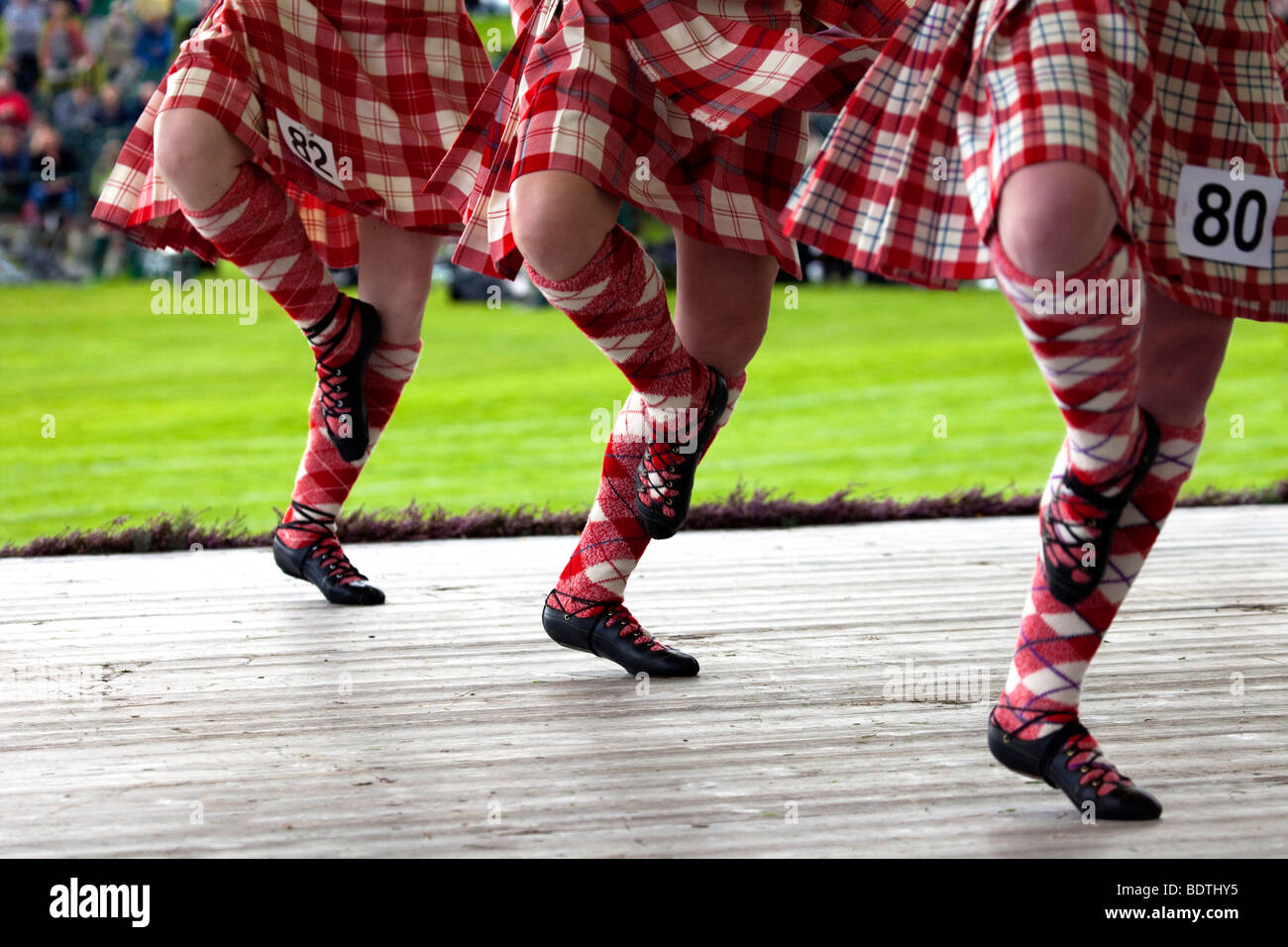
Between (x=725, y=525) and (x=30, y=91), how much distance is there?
10.1 metres

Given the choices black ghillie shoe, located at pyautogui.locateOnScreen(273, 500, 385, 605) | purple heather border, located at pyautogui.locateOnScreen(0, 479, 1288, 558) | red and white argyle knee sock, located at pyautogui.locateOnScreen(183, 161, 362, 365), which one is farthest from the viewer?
purple heather border, located at pyautogui.locateOnScreen(0, 479, 1288, 558)

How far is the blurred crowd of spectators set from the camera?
1073 cm

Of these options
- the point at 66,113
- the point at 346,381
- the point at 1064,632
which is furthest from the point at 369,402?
the point at 66,113

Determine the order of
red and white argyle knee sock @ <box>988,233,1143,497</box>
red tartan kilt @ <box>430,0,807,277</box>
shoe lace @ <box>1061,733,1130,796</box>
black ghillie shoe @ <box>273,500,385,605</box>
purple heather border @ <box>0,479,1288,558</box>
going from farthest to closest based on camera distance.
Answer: purple heather border @ <box>0,479,1288,558</box> < black ghillie shoe @ <box>273,500,385,605</box> < red tartan kilt @ <box>430,0,807,277</box> < shoe lace @ <box>1061,733,1130,796</box> < red and white argyle knee sock @ <box>988,233,1143,497</box>

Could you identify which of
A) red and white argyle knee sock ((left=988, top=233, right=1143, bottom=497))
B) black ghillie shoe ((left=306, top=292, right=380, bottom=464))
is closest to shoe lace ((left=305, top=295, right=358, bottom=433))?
black ghillie shoe ((left=306, top=292, right=380, bottom=464))

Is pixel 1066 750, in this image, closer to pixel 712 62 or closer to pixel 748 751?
pixel 748 751

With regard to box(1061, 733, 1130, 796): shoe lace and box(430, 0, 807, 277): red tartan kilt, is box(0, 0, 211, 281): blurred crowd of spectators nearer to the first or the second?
box(430, 0, 807, 277): red tartan kilt

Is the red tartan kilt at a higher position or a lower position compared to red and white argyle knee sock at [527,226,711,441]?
higher

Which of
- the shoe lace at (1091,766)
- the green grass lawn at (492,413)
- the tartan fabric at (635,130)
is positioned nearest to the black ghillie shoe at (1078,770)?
the shoe lace at (1091,766)

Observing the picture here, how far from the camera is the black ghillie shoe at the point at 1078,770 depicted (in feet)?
4.33

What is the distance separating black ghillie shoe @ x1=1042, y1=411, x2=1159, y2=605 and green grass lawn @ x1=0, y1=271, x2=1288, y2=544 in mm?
2444

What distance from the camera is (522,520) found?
3234mm

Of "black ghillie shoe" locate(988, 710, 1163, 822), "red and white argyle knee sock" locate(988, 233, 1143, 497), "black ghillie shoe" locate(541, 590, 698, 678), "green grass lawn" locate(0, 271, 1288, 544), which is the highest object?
"red and white argyle knee sock" locate(988, 233, 1143, 497)

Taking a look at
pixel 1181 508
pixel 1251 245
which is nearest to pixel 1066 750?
pixel 1251 245
